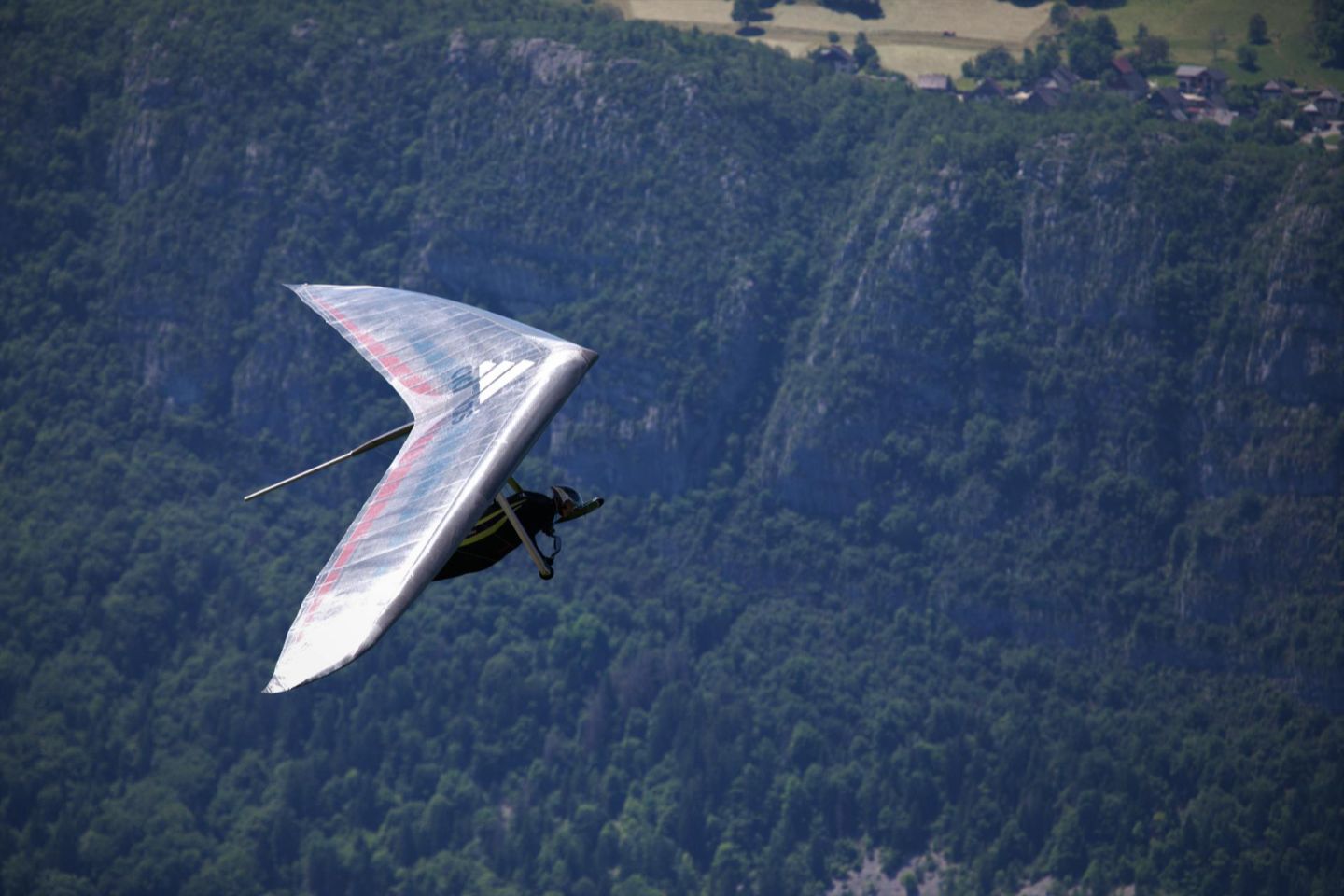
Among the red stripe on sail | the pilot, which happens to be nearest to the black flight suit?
the pilot

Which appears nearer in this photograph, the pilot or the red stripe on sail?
the pilot

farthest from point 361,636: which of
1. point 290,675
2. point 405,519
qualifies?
point 405,519

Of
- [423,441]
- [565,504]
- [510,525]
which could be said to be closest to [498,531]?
[510,525]

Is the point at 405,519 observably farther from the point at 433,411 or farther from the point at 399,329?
the point at 399,329

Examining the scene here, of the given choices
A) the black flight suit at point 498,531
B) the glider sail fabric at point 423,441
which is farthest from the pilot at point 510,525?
the glider sail fabric at point 423,441

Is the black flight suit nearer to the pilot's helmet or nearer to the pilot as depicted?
the pilot
